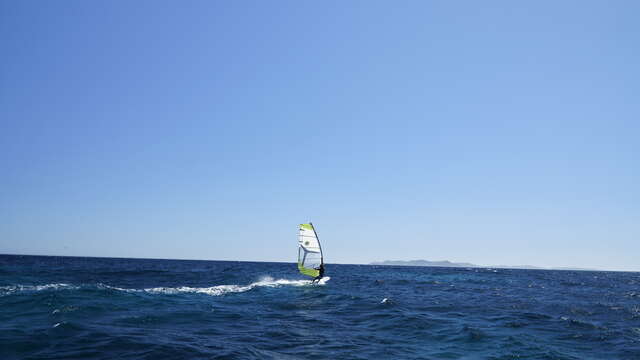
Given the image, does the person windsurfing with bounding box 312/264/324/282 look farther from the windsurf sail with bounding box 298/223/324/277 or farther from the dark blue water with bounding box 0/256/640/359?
the dark blue water with bounding box 0/256/640/359

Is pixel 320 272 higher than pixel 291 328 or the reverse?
higher

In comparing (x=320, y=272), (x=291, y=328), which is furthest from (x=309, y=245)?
(x=291, y=328)

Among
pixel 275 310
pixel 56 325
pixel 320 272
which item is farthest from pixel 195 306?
pixel 320 272

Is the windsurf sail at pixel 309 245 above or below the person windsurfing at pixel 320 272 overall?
above

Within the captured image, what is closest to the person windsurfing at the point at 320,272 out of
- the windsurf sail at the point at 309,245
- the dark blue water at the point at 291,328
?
the windsurf sail at the point at 309,245

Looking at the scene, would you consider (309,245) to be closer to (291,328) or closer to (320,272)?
(320,272)

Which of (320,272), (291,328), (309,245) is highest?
(309,245)

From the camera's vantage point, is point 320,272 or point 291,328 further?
point 320,272

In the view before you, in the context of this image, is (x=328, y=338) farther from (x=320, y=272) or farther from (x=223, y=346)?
(x=320, y=272)

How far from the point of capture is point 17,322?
18.3m

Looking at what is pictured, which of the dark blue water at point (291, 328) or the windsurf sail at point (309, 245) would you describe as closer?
the dark blue water at point (291, 328)

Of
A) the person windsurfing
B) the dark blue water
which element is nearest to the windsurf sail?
the person windsurfing

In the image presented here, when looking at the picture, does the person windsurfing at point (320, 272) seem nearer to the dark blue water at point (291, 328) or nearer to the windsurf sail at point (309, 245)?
the windsurf sail at point (309, 245)

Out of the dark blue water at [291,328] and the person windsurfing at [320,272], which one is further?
the person windsurfing at [320,272]
